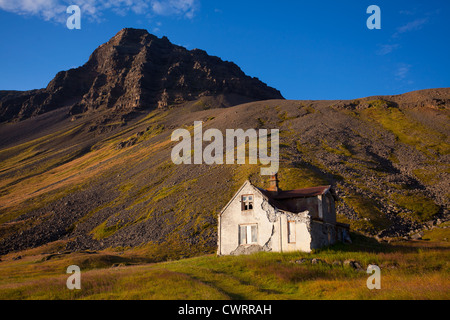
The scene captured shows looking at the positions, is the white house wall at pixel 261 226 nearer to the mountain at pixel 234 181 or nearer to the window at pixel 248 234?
the window at pixel 248 234

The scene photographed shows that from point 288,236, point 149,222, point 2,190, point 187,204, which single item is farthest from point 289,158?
point 2,190

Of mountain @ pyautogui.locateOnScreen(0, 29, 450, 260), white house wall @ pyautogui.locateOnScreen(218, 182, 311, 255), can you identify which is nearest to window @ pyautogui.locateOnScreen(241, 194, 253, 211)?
white house wall @ pyautogui.locateOnScreen(218, 182, 311, 255)

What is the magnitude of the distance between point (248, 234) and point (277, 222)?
377 cm

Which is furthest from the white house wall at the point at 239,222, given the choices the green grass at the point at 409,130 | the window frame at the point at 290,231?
the green grass at the point at 409,130

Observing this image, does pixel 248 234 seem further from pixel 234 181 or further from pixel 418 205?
pixel 418 205

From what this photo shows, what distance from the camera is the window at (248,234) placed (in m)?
38.8

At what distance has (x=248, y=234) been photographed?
129ft

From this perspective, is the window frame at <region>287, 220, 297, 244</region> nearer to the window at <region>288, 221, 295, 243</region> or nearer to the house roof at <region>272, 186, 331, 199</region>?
the window at <region>288, 221, 295, 243</region>

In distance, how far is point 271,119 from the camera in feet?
481

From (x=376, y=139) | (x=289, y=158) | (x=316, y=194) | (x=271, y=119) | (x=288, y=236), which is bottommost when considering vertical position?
(x=288, y=236)

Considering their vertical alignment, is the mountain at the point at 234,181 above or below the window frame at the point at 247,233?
above

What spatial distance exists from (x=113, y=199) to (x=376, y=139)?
84.3 metres
